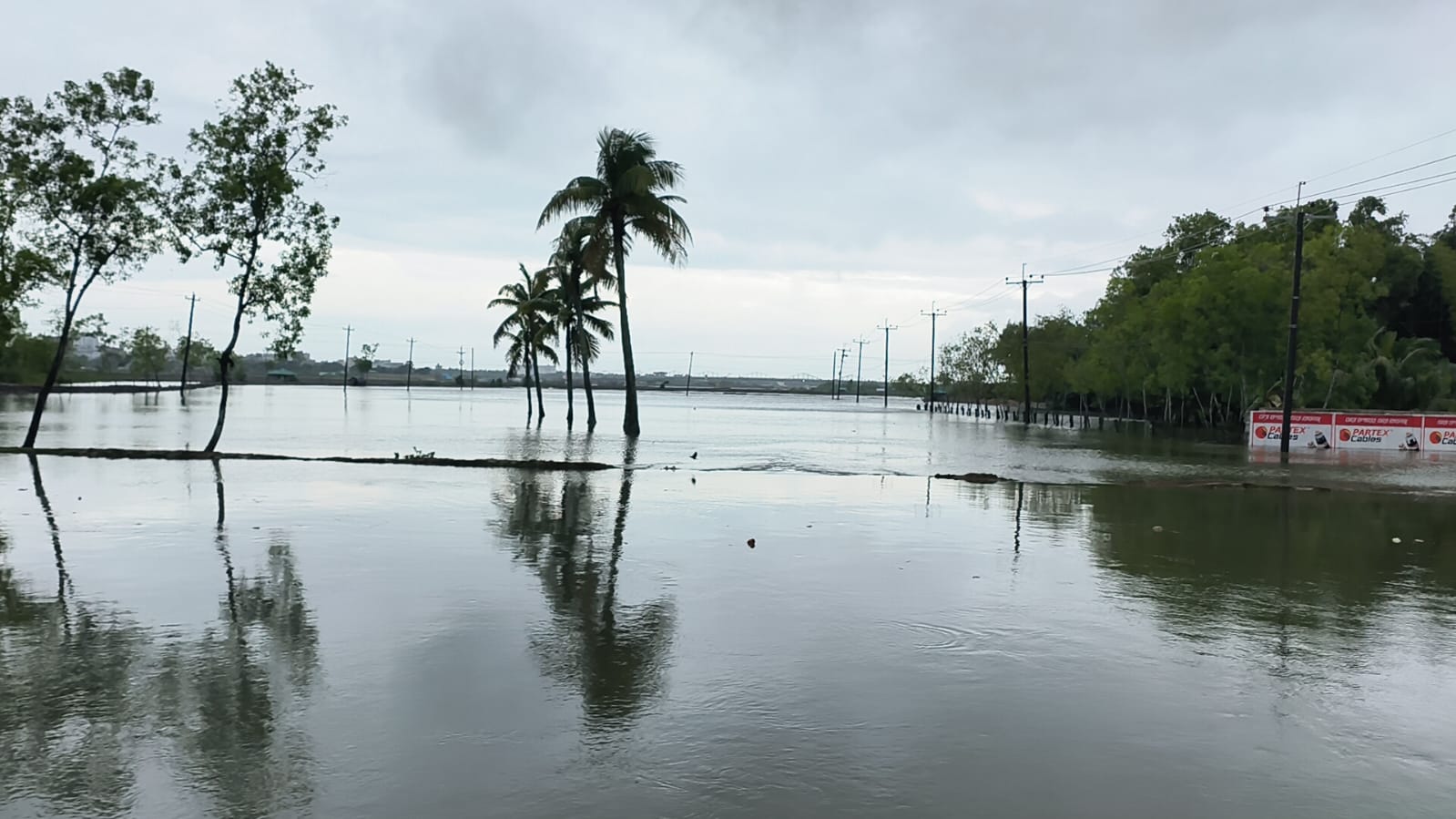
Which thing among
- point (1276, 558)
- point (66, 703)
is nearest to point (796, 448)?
point (1276, 558)

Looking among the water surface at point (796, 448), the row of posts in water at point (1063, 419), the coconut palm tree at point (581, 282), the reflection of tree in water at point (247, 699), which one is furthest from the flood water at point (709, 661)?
the row of posts in water at point (1063, 419)

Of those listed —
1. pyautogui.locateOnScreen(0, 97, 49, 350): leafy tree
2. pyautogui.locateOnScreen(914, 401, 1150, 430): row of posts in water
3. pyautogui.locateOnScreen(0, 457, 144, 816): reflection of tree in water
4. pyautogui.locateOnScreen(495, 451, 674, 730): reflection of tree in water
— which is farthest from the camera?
pyautogui.locateOnScreen(914, 401, 1150, 430): row of posts in water

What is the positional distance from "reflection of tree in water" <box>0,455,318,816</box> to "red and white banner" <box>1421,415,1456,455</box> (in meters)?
38.8

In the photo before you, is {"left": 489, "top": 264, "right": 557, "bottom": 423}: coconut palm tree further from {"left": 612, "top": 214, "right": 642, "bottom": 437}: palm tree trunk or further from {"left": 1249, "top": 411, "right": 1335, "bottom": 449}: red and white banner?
{"left": 1249, "top": 411, "right": 1335, "bottom": 449}: red and white banner

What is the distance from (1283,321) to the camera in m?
45.2

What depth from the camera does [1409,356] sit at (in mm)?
47344

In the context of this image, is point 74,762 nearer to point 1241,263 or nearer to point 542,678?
point 542,678

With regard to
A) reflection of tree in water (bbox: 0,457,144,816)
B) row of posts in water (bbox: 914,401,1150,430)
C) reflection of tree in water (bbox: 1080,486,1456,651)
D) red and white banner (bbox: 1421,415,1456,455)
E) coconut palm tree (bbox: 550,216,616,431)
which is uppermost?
coconut palm tree (bbox: 550,216,616,431)

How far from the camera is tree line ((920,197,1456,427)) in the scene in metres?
44.0

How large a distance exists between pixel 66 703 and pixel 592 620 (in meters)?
3.46

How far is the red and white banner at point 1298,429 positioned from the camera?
1417 inches

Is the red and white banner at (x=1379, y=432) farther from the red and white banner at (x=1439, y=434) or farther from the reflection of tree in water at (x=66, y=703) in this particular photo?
the reflection of tree in water at (x=66, y=703)

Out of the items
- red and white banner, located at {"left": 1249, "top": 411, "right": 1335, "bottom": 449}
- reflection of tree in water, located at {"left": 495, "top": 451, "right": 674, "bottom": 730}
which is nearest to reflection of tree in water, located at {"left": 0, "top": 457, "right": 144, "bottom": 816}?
reflection of tree in water, located at {"left": 495, "top": 451, "right": 674, "bottom": 730}

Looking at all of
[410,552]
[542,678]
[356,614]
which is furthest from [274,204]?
[542,678]
